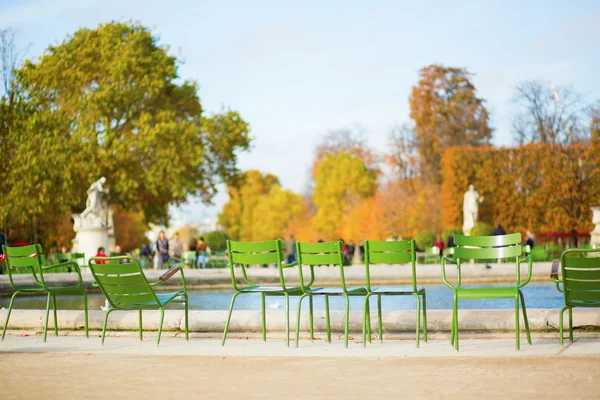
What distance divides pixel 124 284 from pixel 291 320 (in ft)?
5.53

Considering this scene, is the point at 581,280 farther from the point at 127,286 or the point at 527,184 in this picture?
the point at 527,184

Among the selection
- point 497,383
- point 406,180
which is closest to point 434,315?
point 497,383

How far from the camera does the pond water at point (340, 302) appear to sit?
14598mm

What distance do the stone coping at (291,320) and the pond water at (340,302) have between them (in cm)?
495

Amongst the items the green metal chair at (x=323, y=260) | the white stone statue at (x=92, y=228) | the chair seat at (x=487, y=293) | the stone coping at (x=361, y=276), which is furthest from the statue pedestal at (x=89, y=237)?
the chair seat at (x=487, y=293)

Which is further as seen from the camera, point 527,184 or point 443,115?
point 443,115

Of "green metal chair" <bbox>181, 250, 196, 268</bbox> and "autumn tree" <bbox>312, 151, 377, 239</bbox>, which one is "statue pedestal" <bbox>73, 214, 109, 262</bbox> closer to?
"green metal chair" <bbox>181, 250, 196, 268</bbox>

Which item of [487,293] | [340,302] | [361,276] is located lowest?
[340,302]

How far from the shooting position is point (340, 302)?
1619cm

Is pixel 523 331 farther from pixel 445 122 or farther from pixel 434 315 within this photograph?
pixel 445 122

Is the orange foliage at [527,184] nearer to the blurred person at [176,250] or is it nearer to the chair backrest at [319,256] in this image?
the blurred person at [176,250]

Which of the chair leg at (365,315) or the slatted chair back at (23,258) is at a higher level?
the slatted chair back at (23,258)

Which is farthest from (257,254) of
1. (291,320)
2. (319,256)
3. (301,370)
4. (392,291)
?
(301,370)

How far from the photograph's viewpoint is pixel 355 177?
59875 millimetres
